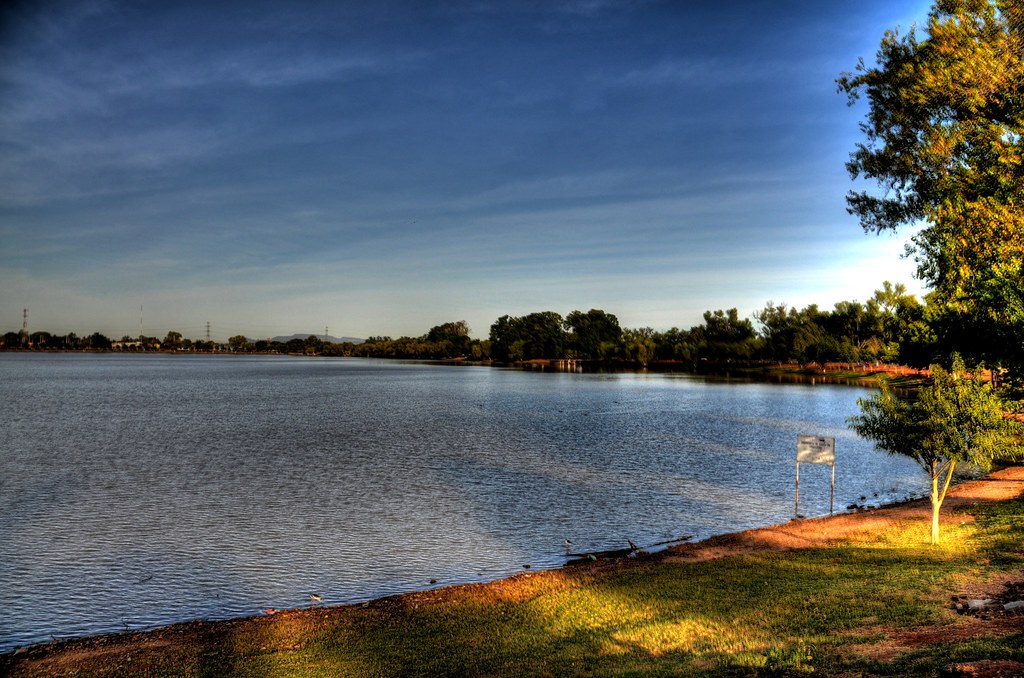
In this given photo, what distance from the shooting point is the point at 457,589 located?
1877cm

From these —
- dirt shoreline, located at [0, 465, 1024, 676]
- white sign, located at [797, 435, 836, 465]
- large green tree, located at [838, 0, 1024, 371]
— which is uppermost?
large green tree, located at [838, 0, 1024, 371]

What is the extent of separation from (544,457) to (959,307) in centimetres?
2756

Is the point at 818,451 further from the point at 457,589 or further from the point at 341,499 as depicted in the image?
the point at 341,499

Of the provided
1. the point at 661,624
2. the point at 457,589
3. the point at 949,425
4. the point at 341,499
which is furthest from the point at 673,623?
the point at 341,499

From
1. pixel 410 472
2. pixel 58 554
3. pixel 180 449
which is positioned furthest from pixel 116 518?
pixel 180 449

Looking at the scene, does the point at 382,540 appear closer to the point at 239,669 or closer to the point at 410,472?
the point at 239,669

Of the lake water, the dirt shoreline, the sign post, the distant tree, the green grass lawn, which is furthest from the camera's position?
the sign post

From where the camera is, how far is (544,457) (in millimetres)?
46375

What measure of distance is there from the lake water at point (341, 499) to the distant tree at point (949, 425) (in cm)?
813

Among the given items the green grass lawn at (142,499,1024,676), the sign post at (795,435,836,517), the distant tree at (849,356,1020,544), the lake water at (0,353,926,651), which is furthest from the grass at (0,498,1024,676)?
the sign post at (795,435,836,517)

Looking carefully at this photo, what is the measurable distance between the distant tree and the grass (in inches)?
99.6

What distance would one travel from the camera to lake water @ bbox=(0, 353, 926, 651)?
20.0 meters

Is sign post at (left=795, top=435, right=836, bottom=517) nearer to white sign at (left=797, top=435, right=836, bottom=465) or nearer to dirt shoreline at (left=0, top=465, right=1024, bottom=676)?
white sign at (left=797, top=435, right=836, bottom=465)

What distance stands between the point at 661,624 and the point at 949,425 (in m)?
11.2
